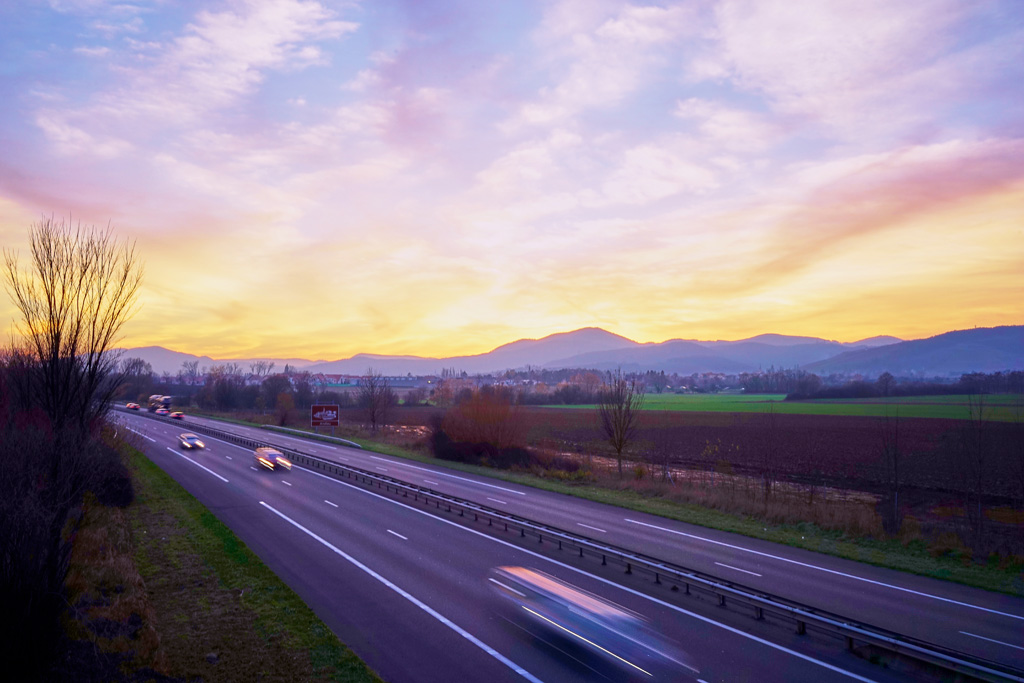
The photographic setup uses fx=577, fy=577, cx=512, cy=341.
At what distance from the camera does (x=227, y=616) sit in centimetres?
1164

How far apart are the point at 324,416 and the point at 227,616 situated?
5115 centimetres

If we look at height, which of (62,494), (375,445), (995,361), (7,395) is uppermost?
(995,361)

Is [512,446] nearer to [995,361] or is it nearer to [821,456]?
[821,456]

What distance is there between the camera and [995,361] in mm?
166250

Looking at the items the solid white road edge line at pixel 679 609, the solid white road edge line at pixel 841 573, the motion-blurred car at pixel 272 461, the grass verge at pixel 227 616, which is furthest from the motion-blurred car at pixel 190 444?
the solid white road edge line at pixel 841 573

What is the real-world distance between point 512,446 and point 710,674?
3161cm

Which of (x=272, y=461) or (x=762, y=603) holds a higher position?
(x=762, y=603)

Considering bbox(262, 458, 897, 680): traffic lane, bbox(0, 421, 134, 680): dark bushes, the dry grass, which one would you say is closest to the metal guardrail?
bbox(262, 458, 897, 680): traffic lane

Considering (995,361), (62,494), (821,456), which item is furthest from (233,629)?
(995,361)

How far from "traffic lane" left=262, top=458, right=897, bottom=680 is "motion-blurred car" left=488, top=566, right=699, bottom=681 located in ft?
1.24

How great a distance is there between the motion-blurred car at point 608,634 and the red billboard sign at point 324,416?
5355cm

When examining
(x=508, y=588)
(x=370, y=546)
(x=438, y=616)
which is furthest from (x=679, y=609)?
(x=370, y=546)

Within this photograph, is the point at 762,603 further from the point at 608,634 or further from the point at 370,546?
the point at 370,546

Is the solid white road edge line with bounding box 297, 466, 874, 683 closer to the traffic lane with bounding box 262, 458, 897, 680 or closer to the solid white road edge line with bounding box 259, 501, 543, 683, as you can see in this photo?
the traffic lane with bounding box 262, 458, 897, 680
